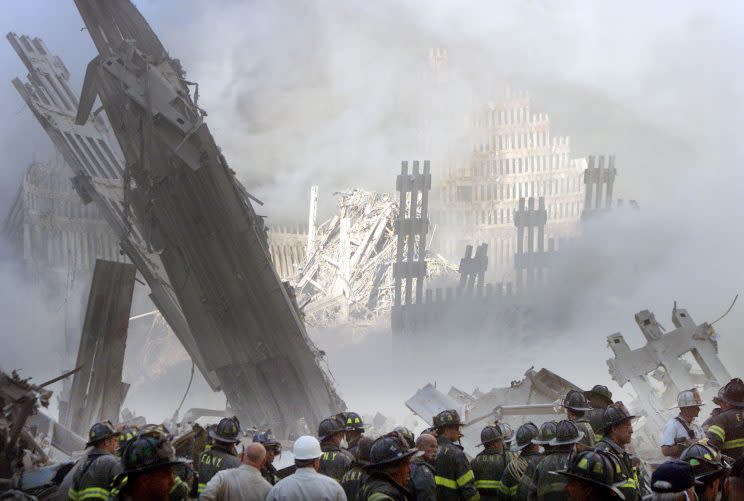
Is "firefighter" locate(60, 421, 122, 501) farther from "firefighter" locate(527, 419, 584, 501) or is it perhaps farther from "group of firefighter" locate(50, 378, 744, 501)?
"firefighter" locate(527, 419, 584, 501)

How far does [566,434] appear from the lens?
706 centimetres

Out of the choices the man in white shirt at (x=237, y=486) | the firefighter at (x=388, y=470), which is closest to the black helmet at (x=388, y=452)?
the firefighter at (x=388, y=470)

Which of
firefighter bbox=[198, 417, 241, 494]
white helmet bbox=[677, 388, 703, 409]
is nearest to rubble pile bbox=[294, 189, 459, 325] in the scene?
white helmet bbox=[677, 388, 703, 409]

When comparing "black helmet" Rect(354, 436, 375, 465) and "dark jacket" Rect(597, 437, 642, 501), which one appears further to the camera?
"black helmet" Rect(354, 436, 375, 465)

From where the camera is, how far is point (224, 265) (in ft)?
51.1

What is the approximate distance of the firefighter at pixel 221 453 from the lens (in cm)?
778

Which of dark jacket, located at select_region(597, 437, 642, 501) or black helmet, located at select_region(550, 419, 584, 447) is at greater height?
black helmet, located at select_region(550, 419, 584, 447)

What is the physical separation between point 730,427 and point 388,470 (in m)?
4.32

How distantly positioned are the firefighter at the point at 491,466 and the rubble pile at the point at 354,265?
2893 centimetres

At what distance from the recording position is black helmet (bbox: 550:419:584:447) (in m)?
7.03

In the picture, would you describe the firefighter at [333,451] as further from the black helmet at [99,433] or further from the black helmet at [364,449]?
the black helmet at [99,433]

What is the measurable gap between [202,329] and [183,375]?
58.5 ft

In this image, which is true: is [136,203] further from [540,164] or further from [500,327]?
[540,164]

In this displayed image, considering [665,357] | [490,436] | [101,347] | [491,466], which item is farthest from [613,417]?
[101,347]
